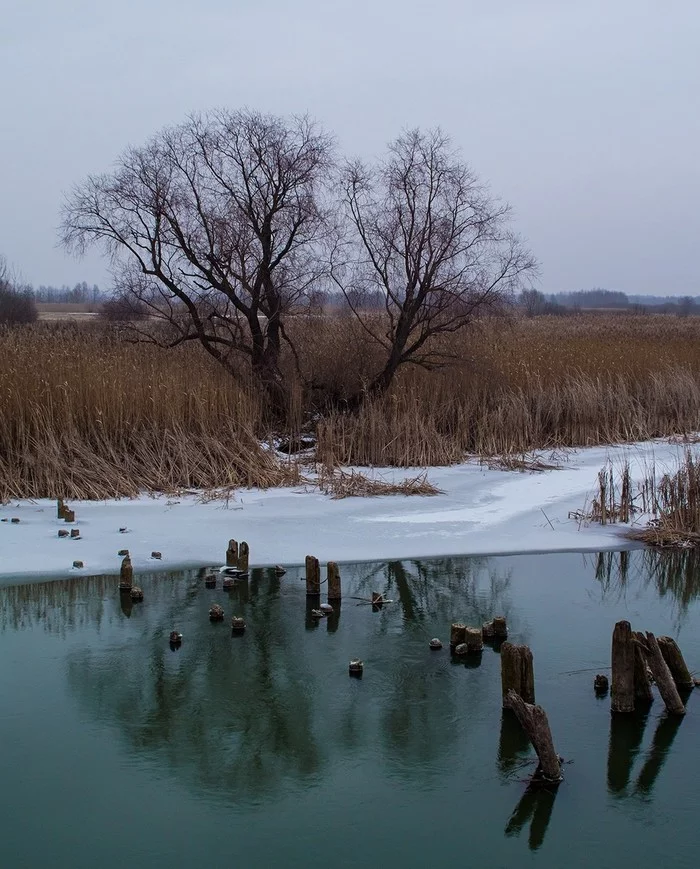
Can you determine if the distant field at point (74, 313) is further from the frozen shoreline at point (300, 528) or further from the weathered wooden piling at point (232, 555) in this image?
the weathered wooden piling at point (232, 555)

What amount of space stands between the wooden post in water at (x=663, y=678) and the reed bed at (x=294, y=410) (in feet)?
21.2

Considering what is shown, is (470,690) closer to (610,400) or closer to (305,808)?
(305,808)

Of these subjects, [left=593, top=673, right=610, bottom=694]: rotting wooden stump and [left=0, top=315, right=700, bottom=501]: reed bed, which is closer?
[left=593, top=673, right=610, bottom=694]: rotting wooden stump

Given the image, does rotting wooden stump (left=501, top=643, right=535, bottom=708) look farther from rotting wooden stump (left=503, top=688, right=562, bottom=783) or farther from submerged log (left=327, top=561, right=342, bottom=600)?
submerged log (left=327, top=561, right=342, bottom=600)

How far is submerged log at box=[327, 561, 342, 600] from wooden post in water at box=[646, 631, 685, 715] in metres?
2.71

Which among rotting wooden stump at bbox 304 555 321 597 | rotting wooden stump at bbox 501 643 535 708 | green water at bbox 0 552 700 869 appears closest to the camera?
Answer: green water at bbox 0 552 700 869

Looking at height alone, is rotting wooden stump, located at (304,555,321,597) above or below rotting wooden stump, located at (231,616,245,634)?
above

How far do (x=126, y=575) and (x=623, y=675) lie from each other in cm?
410

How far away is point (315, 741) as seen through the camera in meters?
5.16

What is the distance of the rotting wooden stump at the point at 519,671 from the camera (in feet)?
17.3

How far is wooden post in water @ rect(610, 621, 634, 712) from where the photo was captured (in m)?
5.37

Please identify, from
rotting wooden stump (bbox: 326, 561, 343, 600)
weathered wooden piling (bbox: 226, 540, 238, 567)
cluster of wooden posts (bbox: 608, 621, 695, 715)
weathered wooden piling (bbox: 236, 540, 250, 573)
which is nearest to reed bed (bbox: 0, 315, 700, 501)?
weathered wooden piling (bbox: 226, 540, 238, 567)

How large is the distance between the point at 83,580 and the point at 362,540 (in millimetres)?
2707

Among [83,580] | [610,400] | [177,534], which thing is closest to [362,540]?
[177,534]
